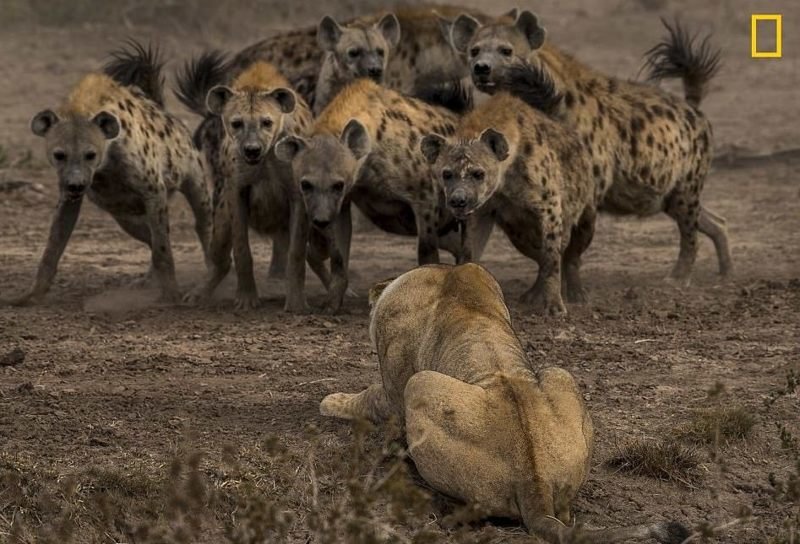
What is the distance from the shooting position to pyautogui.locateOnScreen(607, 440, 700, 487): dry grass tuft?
15.9 feet

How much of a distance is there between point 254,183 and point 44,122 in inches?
33.7

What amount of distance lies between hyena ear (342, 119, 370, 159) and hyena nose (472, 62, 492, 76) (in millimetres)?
956

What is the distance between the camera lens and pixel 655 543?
415cm

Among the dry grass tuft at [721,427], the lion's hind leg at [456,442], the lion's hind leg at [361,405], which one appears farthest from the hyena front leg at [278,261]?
the lion's hind leg at [456,442]

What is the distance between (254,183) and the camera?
7.20 metres

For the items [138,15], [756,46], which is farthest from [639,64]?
[138,15]

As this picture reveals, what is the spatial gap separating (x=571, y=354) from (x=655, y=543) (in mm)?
2067

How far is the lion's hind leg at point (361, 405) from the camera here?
504cm

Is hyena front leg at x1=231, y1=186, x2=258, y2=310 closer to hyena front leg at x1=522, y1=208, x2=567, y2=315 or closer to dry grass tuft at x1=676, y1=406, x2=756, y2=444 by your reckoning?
hyena front leg at x1=522, y1=208, x2=567, y2=315

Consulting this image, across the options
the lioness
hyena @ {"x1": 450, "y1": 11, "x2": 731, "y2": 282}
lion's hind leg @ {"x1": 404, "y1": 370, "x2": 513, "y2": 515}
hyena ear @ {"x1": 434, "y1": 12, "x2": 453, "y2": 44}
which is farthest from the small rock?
hyena ear @ {"x1": 434, "y1": 12, "x2": 453, "y2": 44}

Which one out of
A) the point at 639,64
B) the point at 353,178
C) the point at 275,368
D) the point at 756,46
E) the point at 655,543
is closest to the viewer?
the point at 655,543

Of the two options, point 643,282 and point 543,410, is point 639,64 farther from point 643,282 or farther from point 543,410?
point 543,410

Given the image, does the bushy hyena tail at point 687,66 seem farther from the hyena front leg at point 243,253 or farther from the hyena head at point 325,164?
the hyena front leg at point 243,253

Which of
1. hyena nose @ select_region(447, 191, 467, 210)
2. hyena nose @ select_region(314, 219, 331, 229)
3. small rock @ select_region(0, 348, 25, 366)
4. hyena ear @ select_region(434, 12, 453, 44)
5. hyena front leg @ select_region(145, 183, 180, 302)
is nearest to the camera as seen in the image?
small rock @ select_region(0, 348, 25, 366)
